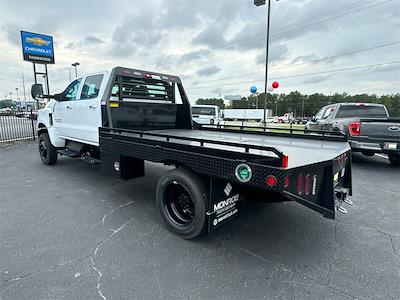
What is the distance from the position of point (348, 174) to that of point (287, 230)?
4.11 feet

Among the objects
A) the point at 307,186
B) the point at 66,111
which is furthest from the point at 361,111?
the point at 66,111

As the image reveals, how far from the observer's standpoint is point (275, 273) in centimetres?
238

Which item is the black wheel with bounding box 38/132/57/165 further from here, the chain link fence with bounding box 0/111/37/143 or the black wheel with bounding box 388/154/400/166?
the black wheel with bounding box 388/154/400/166

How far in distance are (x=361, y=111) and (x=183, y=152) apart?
26.2ft

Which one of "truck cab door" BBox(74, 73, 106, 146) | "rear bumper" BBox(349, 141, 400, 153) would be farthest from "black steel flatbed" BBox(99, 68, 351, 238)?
"rear bumper" BBox(349, 141, 400, 153)

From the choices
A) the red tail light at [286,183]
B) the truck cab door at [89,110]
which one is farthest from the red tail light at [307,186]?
the truck cab door at [89,110]

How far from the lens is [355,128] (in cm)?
643

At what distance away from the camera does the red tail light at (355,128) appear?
6370 mm

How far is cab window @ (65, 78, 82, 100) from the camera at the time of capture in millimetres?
5332

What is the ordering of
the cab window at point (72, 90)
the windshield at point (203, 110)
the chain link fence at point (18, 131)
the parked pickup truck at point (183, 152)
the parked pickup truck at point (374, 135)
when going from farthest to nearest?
the windshield at point (203, 110) < the chain link fence at point (18, 131) < the parked pickup truck at point (374, 135) < the cab window at point (72, 90) < the parked pickup truck at point (183, 152)

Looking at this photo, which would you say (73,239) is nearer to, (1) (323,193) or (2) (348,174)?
(1) (323,193)

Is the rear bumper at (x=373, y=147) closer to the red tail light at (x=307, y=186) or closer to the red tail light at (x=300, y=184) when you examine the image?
the red tail light at (x=307, y=186)

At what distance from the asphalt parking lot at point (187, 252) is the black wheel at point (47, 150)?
7.40 feet

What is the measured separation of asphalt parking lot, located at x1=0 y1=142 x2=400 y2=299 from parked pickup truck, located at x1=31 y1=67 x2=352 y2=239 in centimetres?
42
